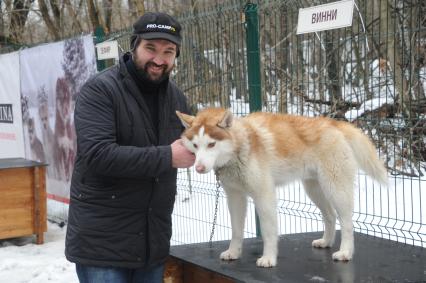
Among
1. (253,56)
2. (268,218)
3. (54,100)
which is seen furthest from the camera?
(54,100)

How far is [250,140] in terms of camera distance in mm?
3152

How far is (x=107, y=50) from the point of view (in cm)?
669

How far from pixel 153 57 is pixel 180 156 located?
52 centimetres

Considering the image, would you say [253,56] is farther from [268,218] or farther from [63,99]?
[63,99]

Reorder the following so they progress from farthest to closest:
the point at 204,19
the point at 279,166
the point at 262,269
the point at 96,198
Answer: the point at 204,19
the point at 279,166
the point at 262,269
the point at 96,198

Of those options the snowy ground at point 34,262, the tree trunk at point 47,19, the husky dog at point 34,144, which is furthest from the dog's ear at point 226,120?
the tree trunk at point 47,19

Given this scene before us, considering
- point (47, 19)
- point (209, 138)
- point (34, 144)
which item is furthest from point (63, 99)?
point (47, 19)

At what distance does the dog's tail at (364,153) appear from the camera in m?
3.40

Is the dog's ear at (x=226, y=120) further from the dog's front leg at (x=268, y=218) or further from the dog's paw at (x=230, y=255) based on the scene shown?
the dog's paw at (x=230, y=255)

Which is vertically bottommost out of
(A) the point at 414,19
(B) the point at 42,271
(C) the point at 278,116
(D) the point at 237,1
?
(B) the point at 42,271

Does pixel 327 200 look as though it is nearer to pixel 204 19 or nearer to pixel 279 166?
pixel 279 166

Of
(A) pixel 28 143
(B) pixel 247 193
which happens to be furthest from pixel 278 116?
(A) pixel 28 143

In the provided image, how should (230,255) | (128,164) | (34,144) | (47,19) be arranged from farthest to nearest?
(47,19), (34,144), (230,255), (128,164)

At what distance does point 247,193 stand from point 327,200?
0.60 meters
